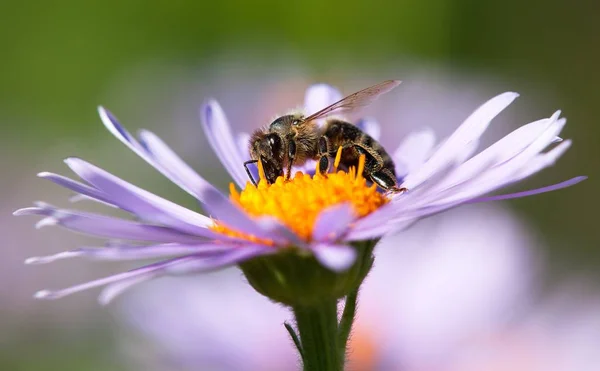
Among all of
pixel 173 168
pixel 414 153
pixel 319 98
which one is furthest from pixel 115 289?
pixel 319 98

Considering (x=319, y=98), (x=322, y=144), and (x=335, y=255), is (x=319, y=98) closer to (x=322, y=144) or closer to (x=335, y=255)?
(x=322, y=144)

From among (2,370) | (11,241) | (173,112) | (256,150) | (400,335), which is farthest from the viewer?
(173,112)

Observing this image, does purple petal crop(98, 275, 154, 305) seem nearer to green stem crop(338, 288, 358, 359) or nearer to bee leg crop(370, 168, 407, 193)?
green stem crop(338, 288, 358, 359)

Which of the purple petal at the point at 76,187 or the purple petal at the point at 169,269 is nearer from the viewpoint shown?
the purple petal at the point at 169,269

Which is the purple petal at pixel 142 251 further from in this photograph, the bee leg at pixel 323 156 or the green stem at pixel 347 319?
the bee leg at pixel 323 156

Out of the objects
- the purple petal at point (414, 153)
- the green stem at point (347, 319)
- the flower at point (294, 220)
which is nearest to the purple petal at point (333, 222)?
the flower at point (294, 220)

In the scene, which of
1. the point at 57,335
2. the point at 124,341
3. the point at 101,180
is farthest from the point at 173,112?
the point at 101,180

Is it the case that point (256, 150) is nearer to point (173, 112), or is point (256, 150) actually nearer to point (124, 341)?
point (124, 341)
